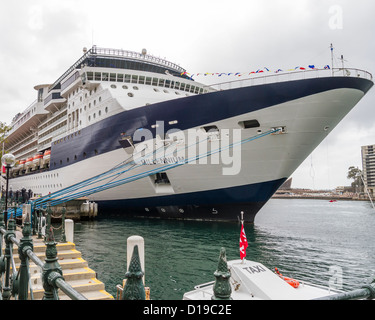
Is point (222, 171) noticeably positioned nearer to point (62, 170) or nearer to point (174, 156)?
point (174, 156)

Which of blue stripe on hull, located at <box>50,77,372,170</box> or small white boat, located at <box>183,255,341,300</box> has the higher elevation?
blue stripe on hull, located at <box>50,77,372,170</box>

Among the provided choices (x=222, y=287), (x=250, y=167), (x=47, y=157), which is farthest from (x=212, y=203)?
(x=47, y=157)

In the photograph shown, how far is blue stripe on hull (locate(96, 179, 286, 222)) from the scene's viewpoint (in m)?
17.7

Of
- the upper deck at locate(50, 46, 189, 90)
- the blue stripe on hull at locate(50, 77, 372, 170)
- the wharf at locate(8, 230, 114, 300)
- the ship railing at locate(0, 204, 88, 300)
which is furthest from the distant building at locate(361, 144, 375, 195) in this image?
the ship railing at locate(0, 204, 88, 300)

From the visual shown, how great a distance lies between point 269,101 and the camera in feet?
51.9

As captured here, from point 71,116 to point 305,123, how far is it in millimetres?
22483

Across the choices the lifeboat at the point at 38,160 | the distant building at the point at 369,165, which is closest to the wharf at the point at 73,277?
the lifeboat at the point at 38,160

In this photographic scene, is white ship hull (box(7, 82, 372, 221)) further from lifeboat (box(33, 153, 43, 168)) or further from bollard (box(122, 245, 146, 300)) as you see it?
lifeboat (box(33, 153, 43, 168))

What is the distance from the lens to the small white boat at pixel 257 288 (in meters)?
6.77

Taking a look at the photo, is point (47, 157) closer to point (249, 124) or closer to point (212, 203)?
point (212, 203)

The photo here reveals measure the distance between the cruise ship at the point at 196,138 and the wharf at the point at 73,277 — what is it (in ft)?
29.4

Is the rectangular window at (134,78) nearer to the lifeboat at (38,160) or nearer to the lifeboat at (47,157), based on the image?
the lifeboat at (47,157)

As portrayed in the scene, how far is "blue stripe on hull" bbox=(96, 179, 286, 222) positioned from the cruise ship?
0.06m
